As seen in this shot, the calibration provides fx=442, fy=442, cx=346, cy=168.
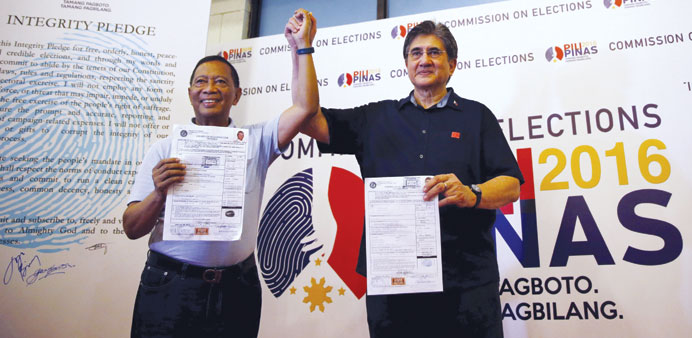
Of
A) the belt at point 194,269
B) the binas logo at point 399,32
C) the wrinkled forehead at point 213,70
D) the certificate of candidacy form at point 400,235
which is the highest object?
the binas logo at point 399,32

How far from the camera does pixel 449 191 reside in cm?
132

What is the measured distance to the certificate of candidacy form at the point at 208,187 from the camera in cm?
139

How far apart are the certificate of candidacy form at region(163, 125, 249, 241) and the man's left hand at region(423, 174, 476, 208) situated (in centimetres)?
61

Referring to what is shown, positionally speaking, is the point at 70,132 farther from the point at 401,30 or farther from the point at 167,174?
the point at 401,30

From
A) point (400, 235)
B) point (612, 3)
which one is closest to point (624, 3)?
point (612, 3)

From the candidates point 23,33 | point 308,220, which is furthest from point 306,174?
point 23,33

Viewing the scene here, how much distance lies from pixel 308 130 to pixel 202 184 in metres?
0.42

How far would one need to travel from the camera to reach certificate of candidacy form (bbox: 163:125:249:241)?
1.39 m

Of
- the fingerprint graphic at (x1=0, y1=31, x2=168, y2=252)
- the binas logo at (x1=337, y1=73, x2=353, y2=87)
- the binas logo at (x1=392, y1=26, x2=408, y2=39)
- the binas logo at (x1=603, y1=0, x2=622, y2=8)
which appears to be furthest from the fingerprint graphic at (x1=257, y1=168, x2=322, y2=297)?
the binas logo at (x1=603, y1=0, x2=622, y2=8)

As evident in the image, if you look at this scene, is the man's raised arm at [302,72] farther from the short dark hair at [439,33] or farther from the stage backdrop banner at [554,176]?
the stage backdrop banner at [554,176]

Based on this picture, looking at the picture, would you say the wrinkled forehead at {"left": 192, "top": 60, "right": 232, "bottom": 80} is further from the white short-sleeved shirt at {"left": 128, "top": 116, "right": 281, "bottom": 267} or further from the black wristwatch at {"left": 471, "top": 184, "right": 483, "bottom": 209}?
the black wristwatch at {"left": 471, "top": 184, "right": 483, "bottom": 209}

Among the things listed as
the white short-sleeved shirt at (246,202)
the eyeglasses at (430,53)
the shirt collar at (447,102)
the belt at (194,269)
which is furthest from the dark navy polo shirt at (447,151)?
the belt at (194,269)

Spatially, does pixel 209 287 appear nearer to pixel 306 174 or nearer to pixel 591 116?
pixel 306 174

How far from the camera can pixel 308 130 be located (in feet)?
5.27
